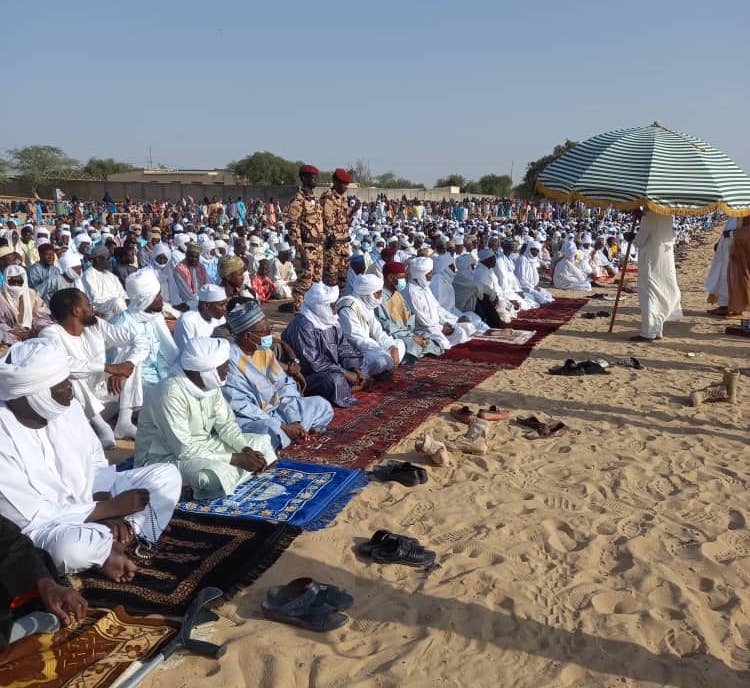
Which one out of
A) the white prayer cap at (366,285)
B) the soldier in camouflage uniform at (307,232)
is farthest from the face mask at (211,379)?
the soldier in camouflage uniform at (307,232)

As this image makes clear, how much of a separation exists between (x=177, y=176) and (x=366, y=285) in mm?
54314

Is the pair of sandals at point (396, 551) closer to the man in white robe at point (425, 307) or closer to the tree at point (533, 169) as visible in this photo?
the man in white robe at point (425, 307)

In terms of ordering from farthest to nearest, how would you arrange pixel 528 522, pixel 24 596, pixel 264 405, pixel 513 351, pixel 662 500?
1. pixel 513 351
2. pixel 264 405
3. pixel 662 500
4. pixel 528 522
5. pixel 24 596

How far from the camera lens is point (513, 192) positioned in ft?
216

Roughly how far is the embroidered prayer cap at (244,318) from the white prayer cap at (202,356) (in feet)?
3.09

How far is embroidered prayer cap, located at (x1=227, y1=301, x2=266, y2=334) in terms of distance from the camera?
5.02 m

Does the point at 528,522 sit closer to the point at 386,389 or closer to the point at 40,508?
the point at 40,508

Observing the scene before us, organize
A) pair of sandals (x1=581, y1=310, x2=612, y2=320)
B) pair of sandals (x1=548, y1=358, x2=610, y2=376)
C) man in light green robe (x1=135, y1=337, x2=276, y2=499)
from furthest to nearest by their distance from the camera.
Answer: pair of sandals (x1=581, y1=310, x2=612, y2=320) < pair of sandals (x1=548, y1=358, x2=610, y2=376) < man in light green robe (x1=135, y1=337, x2=276, y2=499)

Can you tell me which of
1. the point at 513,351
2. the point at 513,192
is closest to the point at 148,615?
the point at 513,351

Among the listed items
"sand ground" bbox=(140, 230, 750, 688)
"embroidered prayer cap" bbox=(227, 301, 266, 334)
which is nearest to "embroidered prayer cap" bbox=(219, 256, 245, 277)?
"embroidered prayer cap" bbox=(227, 301, 266, 334)

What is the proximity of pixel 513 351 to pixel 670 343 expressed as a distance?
2032 mm

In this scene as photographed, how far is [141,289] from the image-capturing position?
19.3ft

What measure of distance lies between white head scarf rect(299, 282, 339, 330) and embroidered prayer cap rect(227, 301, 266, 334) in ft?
3.89

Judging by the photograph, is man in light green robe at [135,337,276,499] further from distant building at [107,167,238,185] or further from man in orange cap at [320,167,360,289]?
distant building at [107,167,238,185]
